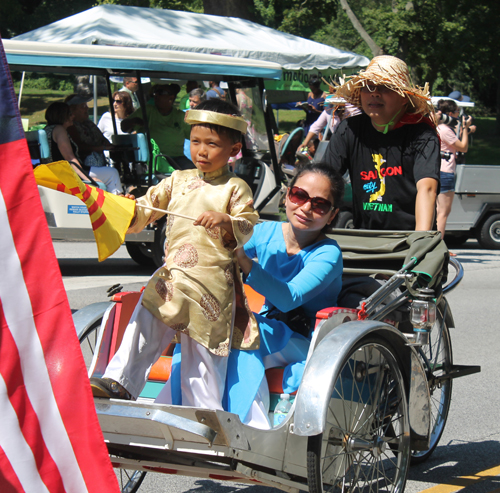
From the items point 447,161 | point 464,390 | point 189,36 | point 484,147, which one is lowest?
point 484,147

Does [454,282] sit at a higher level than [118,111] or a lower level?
lower

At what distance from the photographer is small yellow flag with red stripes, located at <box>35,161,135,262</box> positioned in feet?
8.57

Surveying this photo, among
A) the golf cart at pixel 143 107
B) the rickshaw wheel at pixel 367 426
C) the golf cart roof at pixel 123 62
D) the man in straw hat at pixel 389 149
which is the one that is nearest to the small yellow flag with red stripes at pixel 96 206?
the rickshaw wheel at pixel 367 426

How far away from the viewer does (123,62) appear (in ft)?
28.9

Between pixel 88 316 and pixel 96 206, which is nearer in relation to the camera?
pixel 96 206

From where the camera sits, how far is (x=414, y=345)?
10.4 ft

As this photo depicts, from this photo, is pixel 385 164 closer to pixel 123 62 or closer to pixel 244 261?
pixel 244 261

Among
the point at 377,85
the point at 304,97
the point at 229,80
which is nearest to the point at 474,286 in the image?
the point at 229,80

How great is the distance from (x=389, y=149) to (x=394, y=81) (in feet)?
1.36

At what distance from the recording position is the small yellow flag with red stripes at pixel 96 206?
2611mm

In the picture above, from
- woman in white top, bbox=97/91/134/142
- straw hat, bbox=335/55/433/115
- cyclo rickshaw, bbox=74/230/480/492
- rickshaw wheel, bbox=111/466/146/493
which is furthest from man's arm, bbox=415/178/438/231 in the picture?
woman in white top, bbox=97/91/134/142

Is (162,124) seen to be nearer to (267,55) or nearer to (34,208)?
(267,55)

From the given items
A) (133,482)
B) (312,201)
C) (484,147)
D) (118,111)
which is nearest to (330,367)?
(312,201)

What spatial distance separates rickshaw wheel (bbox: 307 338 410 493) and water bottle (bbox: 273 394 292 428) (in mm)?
177
